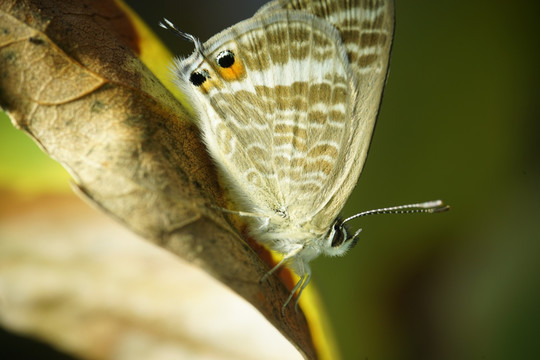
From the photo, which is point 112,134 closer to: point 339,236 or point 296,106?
point 296,106

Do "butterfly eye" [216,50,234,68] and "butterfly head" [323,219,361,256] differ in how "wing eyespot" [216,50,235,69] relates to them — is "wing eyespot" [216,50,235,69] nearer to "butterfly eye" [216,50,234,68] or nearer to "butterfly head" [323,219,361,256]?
"butterfly eye" [216,50,234,68]

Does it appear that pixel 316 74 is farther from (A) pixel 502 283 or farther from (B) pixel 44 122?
(A) pixel 502 283

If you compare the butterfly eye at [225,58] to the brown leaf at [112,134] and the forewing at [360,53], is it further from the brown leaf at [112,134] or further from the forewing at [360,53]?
the brown leaf at [112,134]

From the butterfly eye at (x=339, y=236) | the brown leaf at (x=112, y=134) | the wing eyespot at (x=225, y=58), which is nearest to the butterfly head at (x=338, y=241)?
the butterfly eye at (x=339, y=236)

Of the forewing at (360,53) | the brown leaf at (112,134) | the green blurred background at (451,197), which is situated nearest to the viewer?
the brown leaf at (112,134)

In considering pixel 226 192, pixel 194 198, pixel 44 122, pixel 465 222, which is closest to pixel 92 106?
pixel 44 122

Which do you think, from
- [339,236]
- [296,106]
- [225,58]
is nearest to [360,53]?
[296,106]
